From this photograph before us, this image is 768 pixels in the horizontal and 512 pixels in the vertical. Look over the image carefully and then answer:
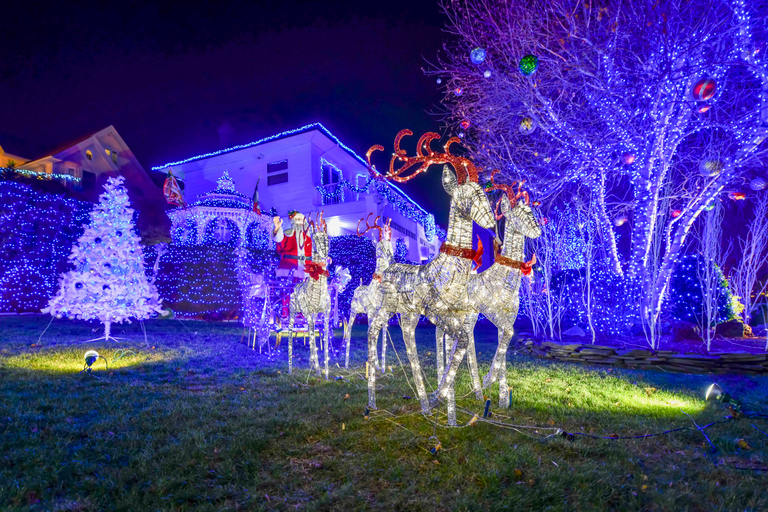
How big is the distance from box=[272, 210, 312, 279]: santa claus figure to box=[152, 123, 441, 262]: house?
40.2ft

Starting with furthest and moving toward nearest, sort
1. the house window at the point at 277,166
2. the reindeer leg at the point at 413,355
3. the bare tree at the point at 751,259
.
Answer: the house window at the point at 277,166
the bare tree at the point at 751,259
the reindeer leg at the point at 413,355

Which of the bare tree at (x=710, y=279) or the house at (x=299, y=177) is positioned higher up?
the house at (x=299, y=177)

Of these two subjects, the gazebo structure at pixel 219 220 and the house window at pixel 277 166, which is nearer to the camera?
the gazebo structure at pixel 219 220

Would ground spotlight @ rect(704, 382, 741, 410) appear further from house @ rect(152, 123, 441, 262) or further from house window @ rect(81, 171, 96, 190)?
house window @ rect(81, 171, 96, 190)

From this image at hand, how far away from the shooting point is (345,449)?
357cm

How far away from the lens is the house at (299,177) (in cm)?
2142

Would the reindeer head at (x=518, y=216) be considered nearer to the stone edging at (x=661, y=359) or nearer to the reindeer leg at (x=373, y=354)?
the reindeer leg at (x=373, y=354)

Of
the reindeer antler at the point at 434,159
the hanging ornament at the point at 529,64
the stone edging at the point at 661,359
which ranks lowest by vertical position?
the stone edging at the point at 661,359

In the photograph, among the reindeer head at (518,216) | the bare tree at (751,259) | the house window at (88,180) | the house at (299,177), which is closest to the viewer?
the reindeer head at (518,216)

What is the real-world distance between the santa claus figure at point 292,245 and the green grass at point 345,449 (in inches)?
101

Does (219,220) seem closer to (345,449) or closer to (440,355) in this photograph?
(440,355)

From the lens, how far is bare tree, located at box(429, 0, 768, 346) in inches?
Result: 331

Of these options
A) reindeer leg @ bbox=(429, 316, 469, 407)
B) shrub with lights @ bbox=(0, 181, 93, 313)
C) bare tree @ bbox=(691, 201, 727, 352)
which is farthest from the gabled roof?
reindeer leg @ bbox=(429, 316, 469, 407)

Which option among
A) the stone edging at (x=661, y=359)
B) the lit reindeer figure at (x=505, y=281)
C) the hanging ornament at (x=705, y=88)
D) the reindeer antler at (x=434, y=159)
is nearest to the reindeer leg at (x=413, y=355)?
the lit reindeer figure at (x=505, y=281)
